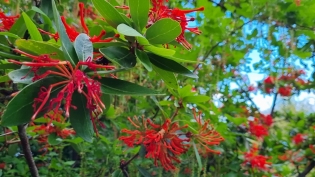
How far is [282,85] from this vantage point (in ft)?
8.20

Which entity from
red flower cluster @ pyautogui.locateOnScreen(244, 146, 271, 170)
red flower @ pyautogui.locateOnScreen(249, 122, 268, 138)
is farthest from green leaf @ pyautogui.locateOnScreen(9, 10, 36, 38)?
red flower @ pyautogui.locateOnScreen(249, 122, 268, 138)

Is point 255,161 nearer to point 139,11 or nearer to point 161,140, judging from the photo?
point 161,140

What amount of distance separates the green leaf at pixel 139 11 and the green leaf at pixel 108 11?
0.02m

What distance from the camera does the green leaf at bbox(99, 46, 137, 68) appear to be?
56cm

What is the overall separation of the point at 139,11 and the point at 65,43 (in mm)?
136

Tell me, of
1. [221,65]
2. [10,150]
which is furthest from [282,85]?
[10,150]

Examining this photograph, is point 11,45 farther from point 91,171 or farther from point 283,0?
point 283,0

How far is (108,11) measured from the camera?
23.8 inches

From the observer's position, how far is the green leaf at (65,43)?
0.52 meters

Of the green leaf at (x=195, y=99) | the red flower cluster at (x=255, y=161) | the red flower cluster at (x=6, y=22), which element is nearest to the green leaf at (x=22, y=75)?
the red flower cluster at (x=6, y=22)

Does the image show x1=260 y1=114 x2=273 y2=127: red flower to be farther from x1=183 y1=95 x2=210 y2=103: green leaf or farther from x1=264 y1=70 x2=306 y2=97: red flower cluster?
x1=183 y1=95 x2=210 y2=103: green leaf

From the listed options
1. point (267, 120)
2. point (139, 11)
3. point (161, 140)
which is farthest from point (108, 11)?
point (267, 120)

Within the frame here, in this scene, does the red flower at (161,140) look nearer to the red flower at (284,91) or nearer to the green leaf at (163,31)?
the green leaf at (163,31)

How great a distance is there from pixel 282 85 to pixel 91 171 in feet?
4.82
